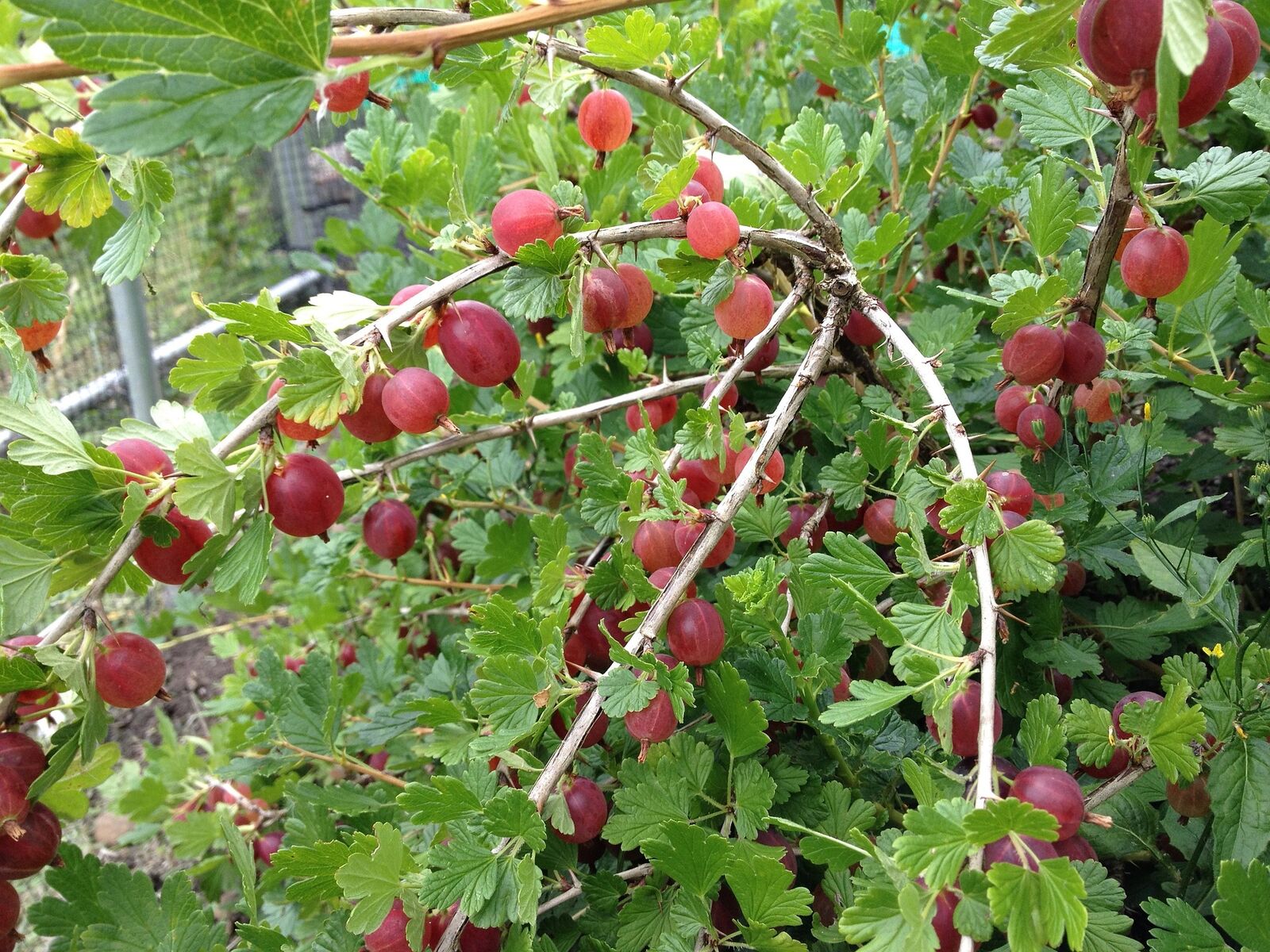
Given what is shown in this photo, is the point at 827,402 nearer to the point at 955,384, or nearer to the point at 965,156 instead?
the point at 955,384

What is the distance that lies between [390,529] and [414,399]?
1.05ft

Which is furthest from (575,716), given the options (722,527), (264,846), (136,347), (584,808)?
(136,347)

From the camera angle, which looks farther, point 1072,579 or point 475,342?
point 1072,579

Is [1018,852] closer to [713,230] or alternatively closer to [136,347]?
[713,230]

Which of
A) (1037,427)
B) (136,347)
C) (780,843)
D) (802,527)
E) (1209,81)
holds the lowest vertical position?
(136,347)

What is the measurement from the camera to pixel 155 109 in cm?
41

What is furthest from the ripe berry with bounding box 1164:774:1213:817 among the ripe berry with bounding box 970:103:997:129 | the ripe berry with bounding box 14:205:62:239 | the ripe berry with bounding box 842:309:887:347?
the ripe berry with bounding box 14:205:62:239

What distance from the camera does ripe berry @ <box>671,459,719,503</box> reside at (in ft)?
Answer: 2.22

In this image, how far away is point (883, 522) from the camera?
0.68m

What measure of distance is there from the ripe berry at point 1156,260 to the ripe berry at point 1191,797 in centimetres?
30

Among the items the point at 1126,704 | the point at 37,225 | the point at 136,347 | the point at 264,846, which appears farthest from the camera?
the point at 136,347

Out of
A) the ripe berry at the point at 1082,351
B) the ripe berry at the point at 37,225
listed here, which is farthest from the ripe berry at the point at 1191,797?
the ripe berry at the point at 37,225

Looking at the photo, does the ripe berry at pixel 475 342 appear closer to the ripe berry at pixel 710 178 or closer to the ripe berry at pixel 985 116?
the ripe berry at pixel 710 178

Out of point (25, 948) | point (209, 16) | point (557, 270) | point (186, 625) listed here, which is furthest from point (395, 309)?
point (186, 625)
